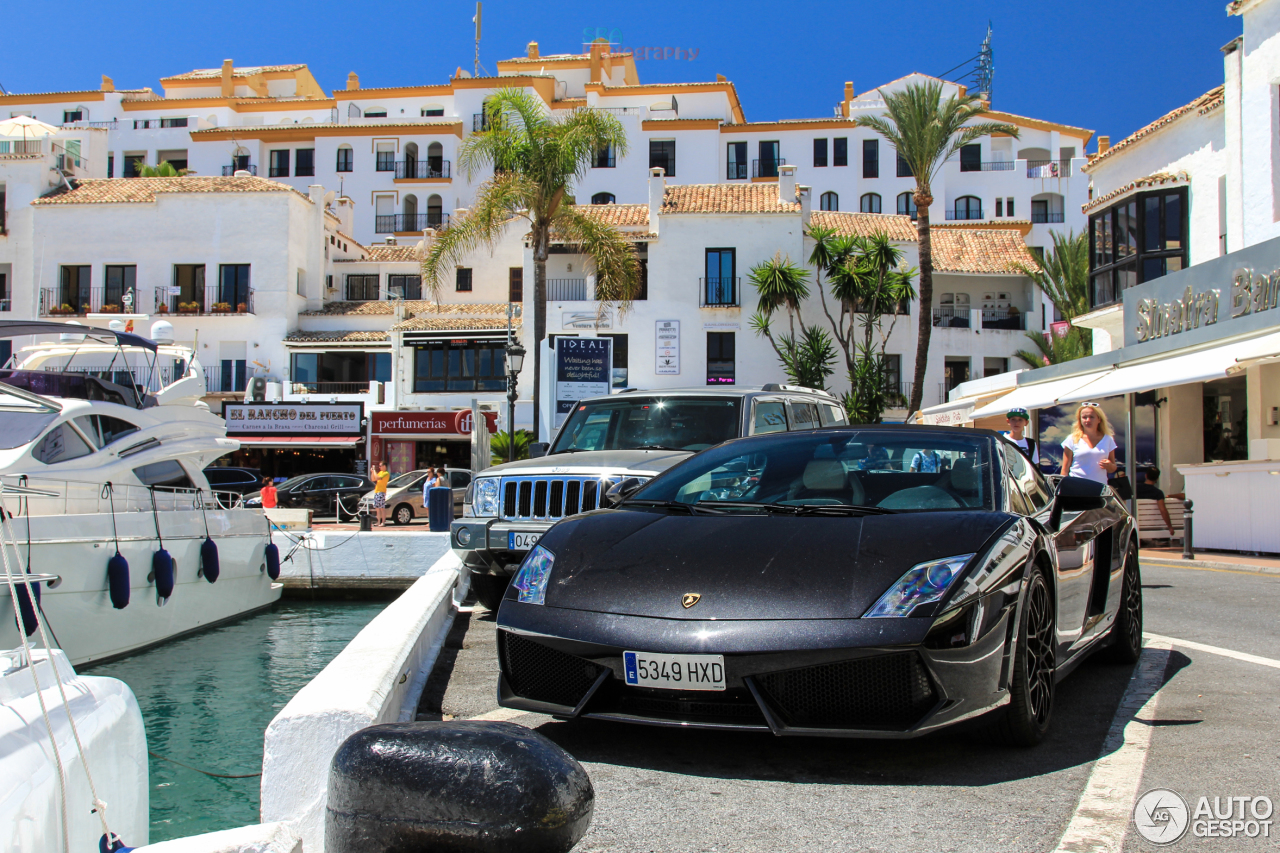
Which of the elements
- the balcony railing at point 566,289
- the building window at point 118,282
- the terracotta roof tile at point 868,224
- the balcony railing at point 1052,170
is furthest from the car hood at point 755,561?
the balcony railing at point 1052,170

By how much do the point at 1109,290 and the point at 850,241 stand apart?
1270 centimetres

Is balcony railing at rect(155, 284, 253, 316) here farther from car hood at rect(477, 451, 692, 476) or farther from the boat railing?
car hood at rect(477, 451, 692, 476)

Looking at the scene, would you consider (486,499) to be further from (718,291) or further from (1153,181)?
(718,291)

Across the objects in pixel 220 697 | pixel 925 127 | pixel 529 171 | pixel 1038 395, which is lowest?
pixel 220 697

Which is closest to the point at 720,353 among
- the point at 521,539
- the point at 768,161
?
the point at 768,161

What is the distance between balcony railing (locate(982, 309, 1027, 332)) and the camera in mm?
41969

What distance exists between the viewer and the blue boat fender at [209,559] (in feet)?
43.5

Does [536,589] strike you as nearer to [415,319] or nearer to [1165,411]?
[1165,411]

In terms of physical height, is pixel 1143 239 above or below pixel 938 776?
above

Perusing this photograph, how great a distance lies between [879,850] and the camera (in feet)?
9.77

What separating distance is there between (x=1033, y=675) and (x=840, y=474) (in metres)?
1.25

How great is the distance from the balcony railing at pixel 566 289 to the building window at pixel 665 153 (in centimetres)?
2150

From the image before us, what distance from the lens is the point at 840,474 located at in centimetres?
484

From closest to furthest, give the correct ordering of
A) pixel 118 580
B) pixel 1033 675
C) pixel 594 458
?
pixel 1033 675
pixel 594 458
pixel 118 580
